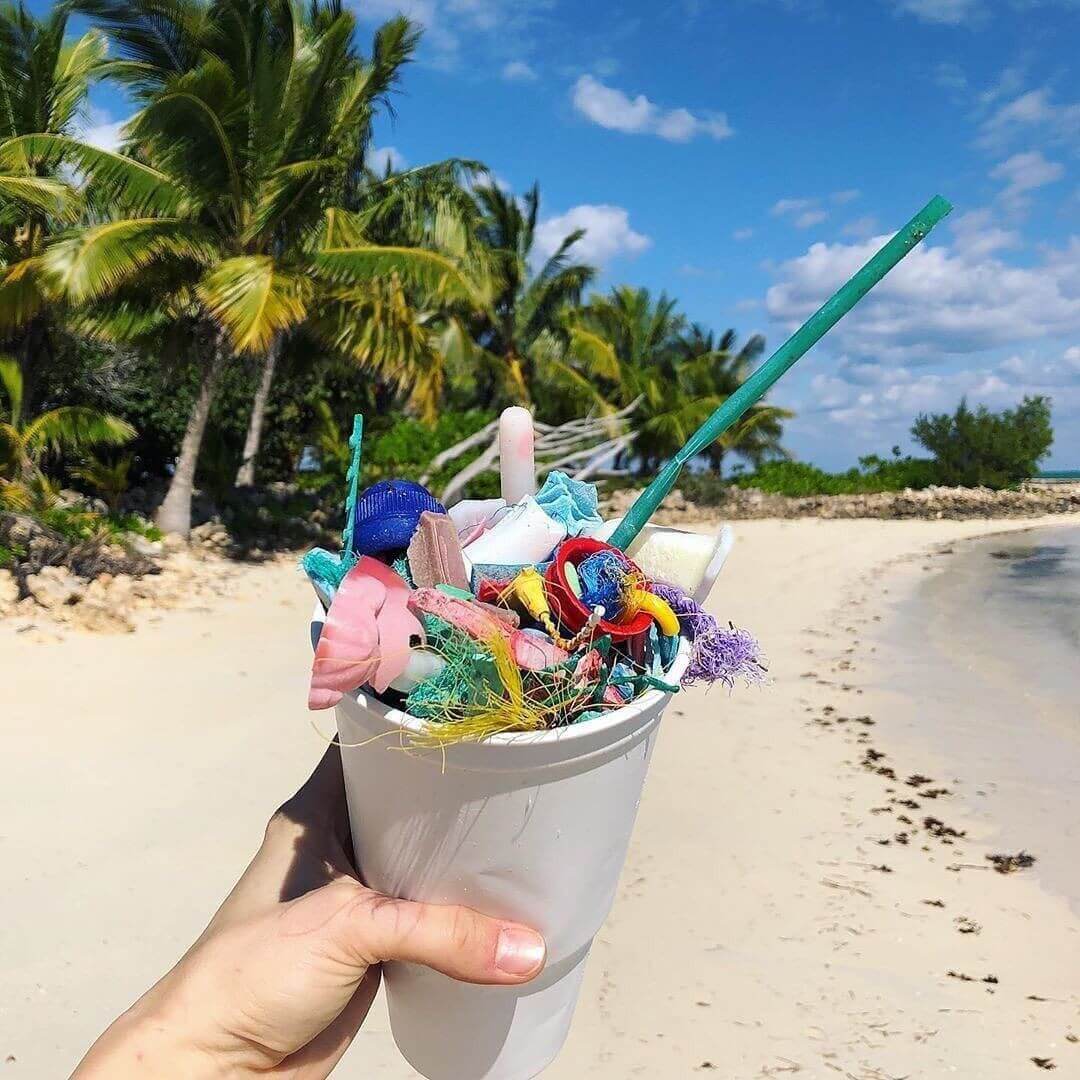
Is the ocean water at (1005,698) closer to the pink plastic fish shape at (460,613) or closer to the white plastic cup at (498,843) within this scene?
the white plastic cup at (498,843)

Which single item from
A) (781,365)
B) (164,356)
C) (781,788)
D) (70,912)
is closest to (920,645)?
(781,788)

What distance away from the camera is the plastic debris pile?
110 centimetres

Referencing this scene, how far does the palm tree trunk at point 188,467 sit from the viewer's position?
10.9 m

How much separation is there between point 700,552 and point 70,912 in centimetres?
357

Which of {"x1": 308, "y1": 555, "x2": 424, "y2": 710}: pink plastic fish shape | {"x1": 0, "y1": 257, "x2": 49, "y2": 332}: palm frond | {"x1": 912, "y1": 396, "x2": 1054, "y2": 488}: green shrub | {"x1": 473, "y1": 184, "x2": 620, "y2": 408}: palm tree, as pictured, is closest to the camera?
{"x1": 308, "y1": 555, "x2": 424, "y2": 710}: pink plastic fish shape

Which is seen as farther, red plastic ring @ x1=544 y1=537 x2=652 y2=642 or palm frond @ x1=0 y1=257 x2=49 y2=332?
palm frond @ x1=0 y1=257 x2=49 y2=332

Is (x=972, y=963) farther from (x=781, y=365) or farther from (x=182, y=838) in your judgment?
(x=182, y=838)

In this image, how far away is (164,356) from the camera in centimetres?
1174

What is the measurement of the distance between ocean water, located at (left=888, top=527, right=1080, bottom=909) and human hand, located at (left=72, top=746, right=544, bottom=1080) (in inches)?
156

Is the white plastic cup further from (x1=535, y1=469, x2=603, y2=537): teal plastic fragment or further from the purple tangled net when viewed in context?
(x1=535, y1=469, x2=603, y2=537): teal plastic fragment

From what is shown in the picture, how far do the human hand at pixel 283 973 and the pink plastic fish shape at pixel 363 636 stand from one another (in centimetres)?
42

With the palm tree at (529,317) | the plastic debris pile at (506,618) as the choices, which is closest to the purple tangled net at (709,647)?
the plastic debris pile at (506,618)

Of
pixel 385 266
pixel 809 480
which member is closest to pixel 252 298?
pixel 385 266

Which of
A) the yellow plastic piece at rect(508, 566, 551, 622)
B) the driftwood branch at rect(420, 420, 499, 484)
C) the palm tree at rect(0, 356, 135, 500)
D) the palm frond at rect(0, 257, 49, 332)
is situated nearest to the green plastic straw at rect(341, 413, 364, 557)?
the yellow plastic piece at rect(508, 566, 551, 622)
